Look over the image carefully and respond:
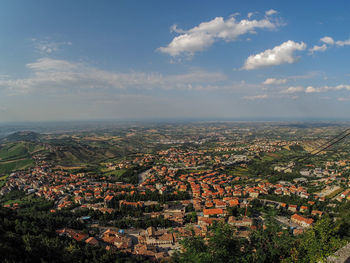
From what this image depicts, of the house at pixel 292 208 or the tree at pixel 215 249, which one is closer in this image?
the tree at pixel 215 249

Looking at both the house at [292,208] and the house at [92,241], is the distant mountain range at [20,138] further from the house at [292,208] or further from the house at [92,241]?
the house at [292,208]

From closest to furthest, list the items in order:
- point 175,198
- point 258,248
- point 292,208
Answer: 1. point 258,248
2. point 292,208
3. point 175,198

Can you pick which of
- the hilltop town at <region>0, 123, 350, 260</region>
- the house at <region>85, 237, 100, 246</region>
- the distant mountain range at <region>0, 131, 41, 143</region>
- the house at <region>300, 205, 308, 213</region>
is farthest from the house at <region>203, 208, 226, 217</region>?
the distant mountain range at <region>0, 131, 41, 143</region>

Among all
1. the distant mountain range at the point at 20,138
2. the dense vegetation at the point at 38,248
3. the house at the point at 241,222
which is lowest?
the house at the point at 241,222

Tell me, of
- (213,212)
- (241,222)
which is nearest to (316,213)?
(241,222)

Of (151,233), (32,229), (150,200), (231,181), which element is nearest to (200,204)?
(150,200)

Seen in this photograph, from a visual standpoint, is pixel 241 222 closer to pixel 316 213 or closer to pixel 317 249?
pixel 316 213

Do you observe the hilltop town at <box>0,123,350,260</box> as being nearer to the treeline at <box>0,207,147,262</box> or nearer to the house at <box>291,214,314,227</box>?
the house at <box>291,214,314,227</box>

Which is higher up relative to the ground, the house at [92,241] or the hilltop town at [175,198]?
the house at [92,241]

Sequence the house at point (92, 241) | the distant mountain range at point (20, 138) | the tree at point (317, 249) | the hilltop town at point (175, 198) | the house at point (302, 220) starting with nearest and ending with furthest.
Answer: the tree at point (317, 249)
the house at point (92, 241)
the hilltop town at point (175, 198)
the house at point (302, 220)
the distant mountain range at point (20, 138)

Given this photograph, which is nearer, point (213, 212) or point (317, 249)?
point (317, 249)

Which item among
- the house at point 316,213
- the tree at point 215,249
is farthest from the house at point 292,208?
the tree at point 215,249
